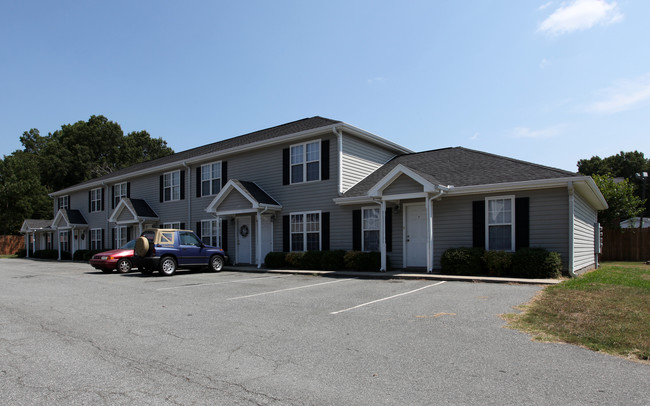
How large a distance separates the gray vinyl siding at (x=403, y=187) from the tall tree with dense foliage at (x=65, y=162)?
48386mm

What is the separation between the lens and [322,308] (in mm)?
8562

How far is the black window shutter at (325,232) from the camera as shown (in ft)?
57.7

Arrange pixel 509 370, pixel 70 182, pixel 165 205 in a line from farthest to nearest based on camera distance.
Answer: pixel 70 182
pixel 165 205
pixel 509 370

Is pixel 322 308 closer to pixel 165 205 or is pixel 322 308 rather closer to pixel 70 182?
pixel 165 205

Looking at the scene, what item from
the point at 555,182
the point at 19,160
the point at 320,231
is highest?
the point at 19,160

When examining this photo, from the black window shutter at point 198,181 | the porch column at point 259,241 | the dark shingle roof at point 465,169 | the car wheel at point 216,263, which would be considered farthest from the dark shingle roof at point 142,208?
the dark shingle roof at point 465,169

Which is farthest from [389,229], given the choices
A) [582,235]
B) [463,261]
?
[582,235]

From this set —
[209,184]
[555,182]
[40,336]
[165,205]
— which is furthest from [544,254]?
[165,205]

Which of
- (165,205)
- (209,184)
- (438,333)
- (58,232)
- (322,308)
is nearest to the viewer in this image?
(438,333)

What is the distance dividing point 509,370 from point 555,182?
372 inches

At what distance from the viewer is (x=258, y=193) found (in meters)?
19.2

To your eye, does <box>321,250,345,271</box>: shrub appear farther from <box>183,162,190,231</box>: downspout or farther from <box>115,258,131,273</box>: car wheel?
<box>183,162,190,231</box>: downspout

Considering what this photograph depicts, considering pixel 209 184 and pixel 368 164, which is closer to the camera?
pixel 368 164

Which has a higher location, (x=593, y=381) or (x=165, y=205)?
(x=165, y=205)
